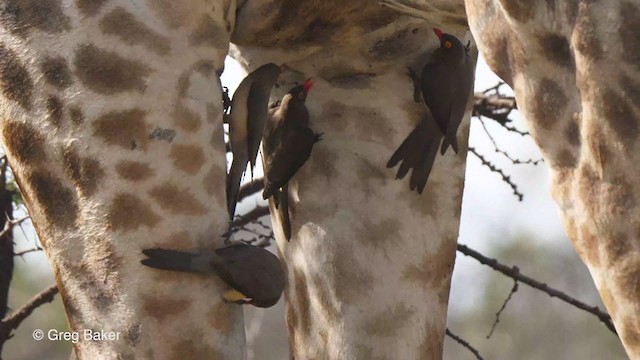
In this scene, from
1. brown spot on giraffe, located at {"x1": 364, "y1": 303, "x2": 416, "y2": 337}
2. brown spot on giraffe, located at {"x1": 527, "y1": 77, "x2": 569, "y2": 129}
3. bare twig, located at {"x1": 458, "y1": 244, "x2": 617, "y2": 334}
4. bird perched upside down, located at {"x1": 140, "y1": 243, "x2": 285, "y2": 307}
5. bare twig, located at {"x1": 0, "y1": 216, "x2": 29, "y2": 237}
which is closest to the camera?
brown spot on giraffe, located at {"x1": 527, "y1": 77, "x2": 569, "y2": 129}

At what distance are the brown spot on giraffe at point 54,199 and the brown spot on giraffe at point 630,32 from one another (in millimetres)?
835

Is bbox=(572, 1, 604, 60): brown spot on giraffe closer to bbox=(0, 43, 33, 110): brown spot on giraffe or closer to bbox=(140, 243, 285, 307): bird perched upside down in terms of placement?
bbox=(140, 243, 285, 307): bird perched upside down

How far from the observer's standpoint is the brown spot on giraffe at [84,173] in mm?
1810

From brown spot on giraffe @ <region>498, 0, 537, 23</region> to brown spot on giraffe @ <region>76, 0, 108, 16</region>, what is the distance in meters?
0.65

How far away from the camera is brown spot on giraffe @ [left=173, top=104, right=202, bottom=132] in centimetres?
186

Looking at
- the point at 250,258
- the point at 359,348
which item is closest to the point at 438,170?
the point at 359,348

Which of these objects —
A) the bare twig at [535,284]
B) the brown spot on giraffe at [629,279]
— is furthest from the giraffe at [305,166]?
the bare twig at [535,284]

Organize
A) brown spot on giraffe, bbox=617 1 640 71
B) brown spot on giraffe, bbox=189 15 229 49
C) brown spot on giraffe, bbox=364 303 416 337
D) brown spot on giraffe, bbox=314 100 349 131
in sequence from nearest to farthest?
1. brown spot on giraffe, bbox=617 1 640 71
2. brown spot on giraffe, bbox=189 15 229 49
3. brown spot on giraffe, bbox=364 303 416 337
4. brown spot on giraffe, bbox=314 100 349 131

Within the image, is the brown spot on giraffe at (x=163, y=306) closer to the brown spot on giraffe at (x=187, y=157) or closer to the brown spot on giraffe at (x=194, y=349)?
the brown spot on giraffe at (x=194, y=349)

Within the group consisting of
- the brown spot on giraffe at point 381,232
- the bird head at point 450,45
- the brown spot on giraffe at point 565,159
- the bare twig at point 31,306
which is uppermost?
the brown spot on giraffe at point 565,159

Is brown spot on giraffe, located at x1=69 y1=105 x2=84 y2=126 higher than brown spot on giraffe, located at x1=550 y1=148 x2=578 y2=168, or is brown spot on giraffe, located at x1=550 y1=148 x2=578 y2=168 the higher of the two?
brown spot on giraffe, located at x1=550 y1=148 x2=578 y2=168

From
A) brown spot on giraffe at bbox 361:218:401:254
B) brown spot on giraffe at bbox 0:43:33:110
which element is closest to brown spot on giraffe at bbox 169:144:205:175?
brown spot on giraffe at bbox 0:43:33:110

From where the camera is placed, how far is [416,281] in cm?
229

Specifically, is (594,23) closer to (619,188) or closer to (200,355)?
(619,188)
